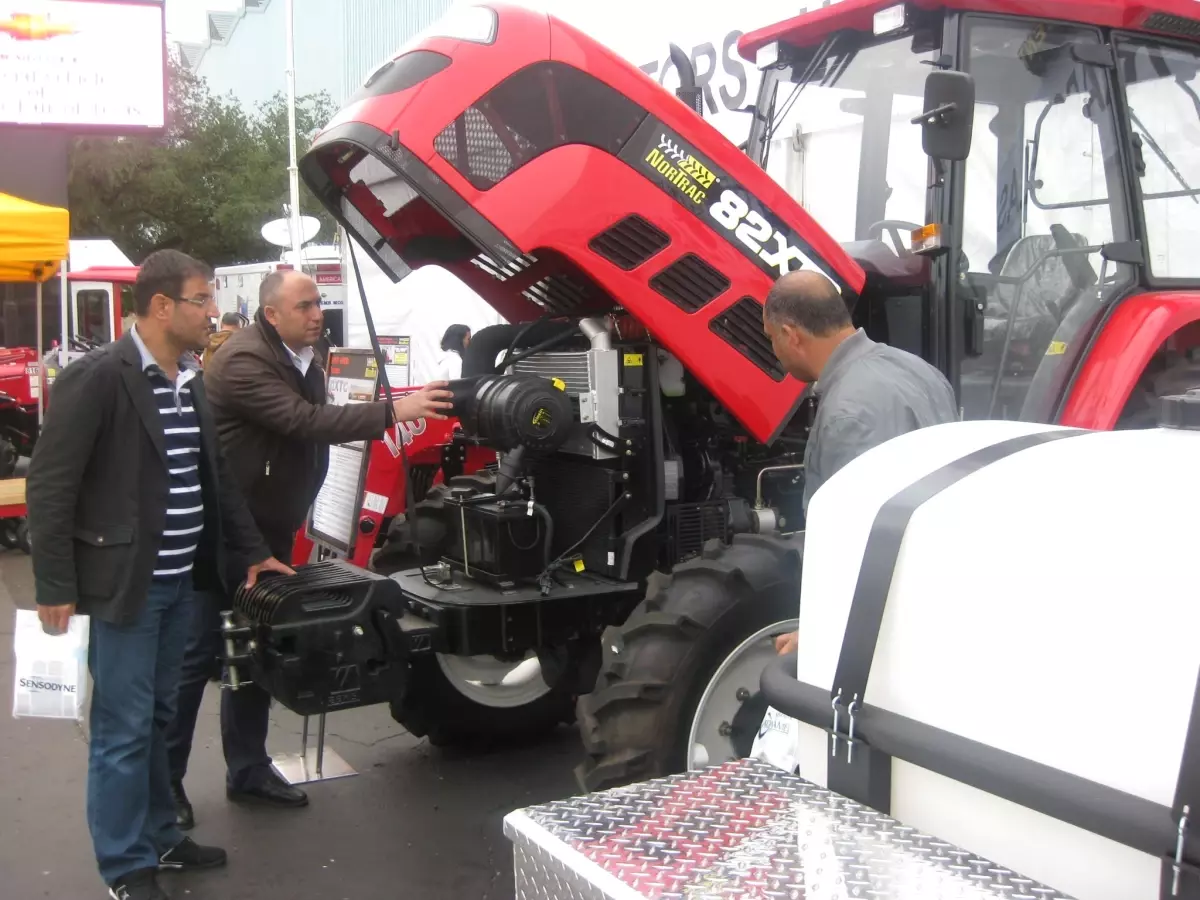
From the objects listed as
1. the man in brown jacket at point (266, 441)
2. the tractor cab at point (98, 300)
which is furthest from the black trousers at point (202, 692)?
the tractor cab at point (98, 300)

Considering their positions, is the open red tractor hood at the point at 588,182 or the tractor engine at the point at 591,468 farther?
the tractor engine at the point at 591,468

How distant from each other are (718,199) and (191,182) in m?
30.8

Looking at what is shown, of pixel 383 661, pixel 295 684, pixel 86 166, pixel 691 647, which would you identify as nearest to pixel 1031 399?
pixel 691 647

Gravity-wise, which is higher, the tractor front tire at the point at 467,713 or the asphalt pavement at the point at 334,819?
the tractor front tire at the point at 467,713

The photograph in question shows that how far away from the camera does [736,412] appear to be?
3639 millimetres

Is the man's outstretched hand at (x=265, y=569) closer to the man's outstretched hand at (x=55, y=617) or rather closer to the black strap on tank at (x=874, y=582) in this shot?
the man's outstretched hand at (x=55, y=617)

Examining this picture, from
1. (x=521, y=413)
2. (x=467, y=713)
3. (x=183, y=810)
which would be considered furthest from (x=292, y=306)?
(x=183, y=810)

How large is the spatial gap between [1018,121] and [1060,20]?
0.34 metres

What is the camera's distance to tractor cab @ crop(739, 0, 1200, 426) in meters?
3.71

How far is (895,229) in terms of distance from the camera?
13.1 feet

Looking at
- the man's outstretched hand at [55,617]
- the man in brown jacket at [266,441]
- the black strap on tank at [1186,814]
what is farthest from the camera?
the man in brown jacket at [266,441]

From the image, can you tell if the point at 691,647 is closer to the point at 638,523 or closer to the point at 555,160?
the point at 638,523

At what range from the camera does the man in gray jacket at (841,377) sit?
279 cm

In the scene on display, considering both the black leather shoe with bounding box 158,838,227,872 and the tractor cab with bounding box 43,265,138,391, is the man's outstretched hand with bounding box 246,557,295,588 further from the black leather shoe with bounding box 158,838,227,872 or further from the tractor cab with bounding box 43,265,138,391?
the tractor cab with bounding box 43,265,138,391
